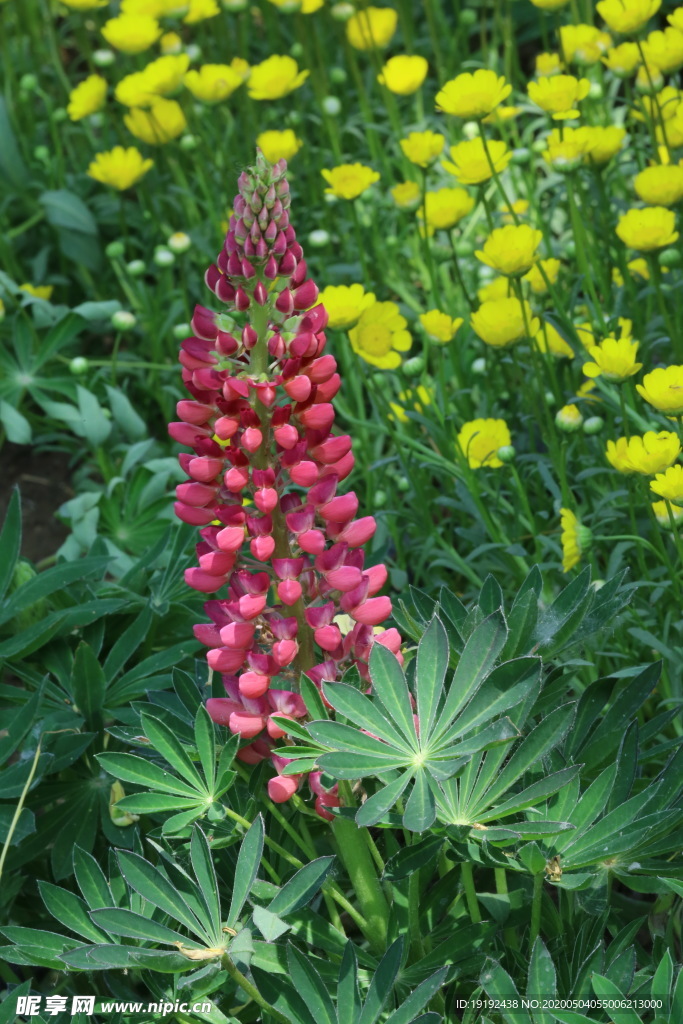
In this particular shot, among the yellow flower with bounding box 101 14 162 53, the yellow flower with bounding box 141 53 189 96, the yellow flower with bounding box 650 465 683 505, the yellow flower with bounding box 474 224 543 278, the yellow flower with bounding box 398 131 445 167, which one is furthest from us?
the yellow flower with bounding box 101 14 162 53

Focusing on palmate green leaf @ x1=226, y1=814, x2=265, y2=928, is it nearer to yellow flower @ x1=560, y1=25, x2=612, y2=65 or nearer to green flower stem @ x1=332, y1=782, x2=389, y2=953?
green flower stem @ x1=332, y1=782, x2=389, y2=953

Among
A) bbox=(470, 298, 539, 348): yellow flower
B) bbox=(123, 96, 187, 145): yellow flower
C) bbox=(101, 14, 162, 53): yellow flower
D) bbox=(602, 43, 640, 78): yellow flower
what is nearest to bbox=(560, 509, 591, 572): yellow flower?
bbox=(470, 298, 539, 348): yellow flower

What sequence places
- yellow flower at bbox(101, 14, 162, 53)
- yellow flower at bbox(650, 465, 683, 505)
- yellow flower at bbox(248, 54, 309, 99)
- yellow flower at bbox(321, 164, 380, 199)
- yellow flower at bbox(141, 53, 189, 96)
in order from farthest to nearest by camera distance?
yellow flower at bbox(101, 14, 162, 53) < yellow flower at bbox(248, 54, 309, 99) < yellow flower at bbox(141, 53, 189, 96) < yellow flower at bbox(321, 164, 380, 199) < yellow flower at bbox(650, 465, 683, 505)

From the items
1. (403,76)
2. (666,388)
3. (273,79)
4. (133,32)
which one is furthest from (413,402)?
(133,32)

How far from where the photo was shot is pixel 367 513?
8.16ft

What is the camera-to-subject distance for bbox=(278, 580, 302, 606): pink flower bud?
1365 mm

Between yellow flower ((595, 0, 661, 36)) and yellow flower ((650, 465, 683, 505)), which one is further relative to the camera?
yellow flower ((595, 0, 661, 36))

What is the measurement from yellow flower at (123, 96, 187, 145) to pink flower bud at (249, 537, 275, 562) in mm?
2148

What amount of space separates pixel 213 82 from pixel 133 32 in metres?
0.40

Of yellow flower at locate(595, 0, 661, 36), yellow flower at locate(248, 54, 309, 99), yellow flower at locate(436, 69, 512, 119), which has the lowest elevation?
yellow flower at locate(248, 54, 309, 99)

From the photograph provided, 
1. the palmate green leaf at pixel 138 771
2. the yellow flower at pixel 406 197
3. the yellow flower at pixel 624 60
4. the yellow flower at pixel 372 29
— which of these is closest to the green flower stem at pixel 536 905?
the palmate green leaf at pixel 138 771

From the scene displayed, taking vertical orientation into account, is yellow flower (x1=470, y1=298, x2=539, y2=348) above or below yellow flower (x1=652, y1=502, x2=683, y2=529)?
above

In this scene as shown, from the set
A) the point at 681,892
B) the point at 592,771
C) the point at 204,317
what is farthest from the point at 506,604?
the point at 204,317

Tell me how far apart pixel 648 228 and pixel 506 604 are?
764mm
